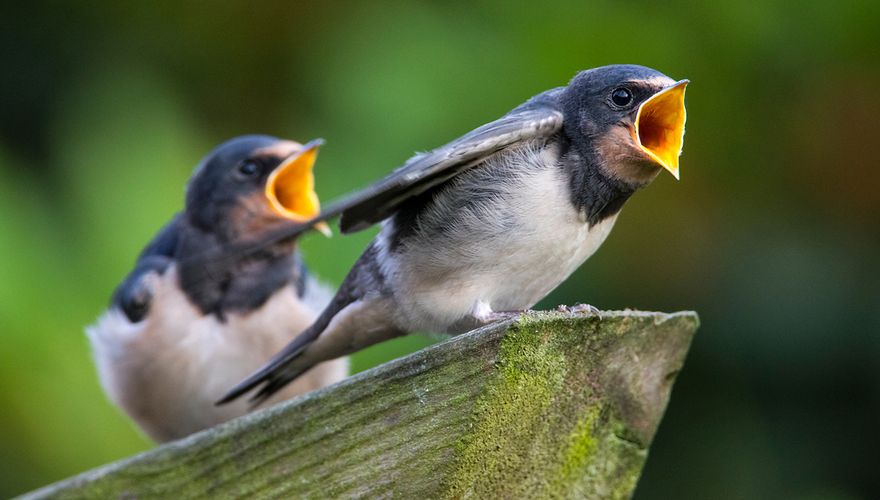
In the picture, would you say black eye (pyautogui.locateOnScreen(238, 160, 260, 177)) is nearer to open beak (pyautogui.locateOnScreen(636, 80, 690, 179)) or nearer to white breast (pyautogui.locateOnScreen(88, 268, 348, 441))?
white breast (pyautogui.locateOnScreen(88, 268, 348, 441))

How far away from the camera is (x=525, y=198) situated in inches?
64.3

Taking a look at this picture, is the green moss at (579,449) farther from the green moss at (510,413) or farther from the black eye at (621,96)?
the black eye at (621,96)

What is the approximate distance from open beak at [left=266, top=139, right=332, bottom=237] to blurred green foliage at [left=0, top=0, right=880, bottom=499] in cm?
7

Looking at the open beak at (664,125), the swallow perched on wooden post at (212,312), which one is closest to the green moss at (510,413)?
the open beak at (664,125)

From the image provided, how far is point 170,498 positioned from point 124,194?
180 centimetres

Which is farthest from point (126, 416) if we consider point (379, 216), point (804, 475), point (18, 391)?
point (804, 475)

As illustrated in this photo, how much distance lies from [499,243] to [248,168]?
89 cm

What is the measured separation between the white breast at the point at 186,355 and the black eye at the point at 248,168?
24cm

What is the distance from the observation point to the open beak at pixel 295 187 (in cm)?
223

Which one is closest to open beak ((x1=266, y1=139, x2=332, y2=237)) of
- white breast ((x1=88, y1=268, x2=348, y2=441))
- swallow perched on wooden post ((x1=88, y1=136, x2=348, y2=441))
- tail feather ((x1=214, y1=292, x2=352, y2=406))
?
swallow perched on wooden post ((x1=88, y1=136, x2=348, y2=441))

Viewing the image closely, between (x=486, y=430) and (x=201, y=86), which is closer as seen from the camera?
(x=486, y=430)

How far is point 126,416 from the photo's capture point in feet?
8.40

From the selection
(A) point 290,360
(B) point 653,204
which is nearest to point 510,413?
(A) point 290,360

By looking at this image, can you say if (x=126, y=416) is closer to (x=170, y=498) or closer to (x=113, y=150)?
(x=113, y=150)
